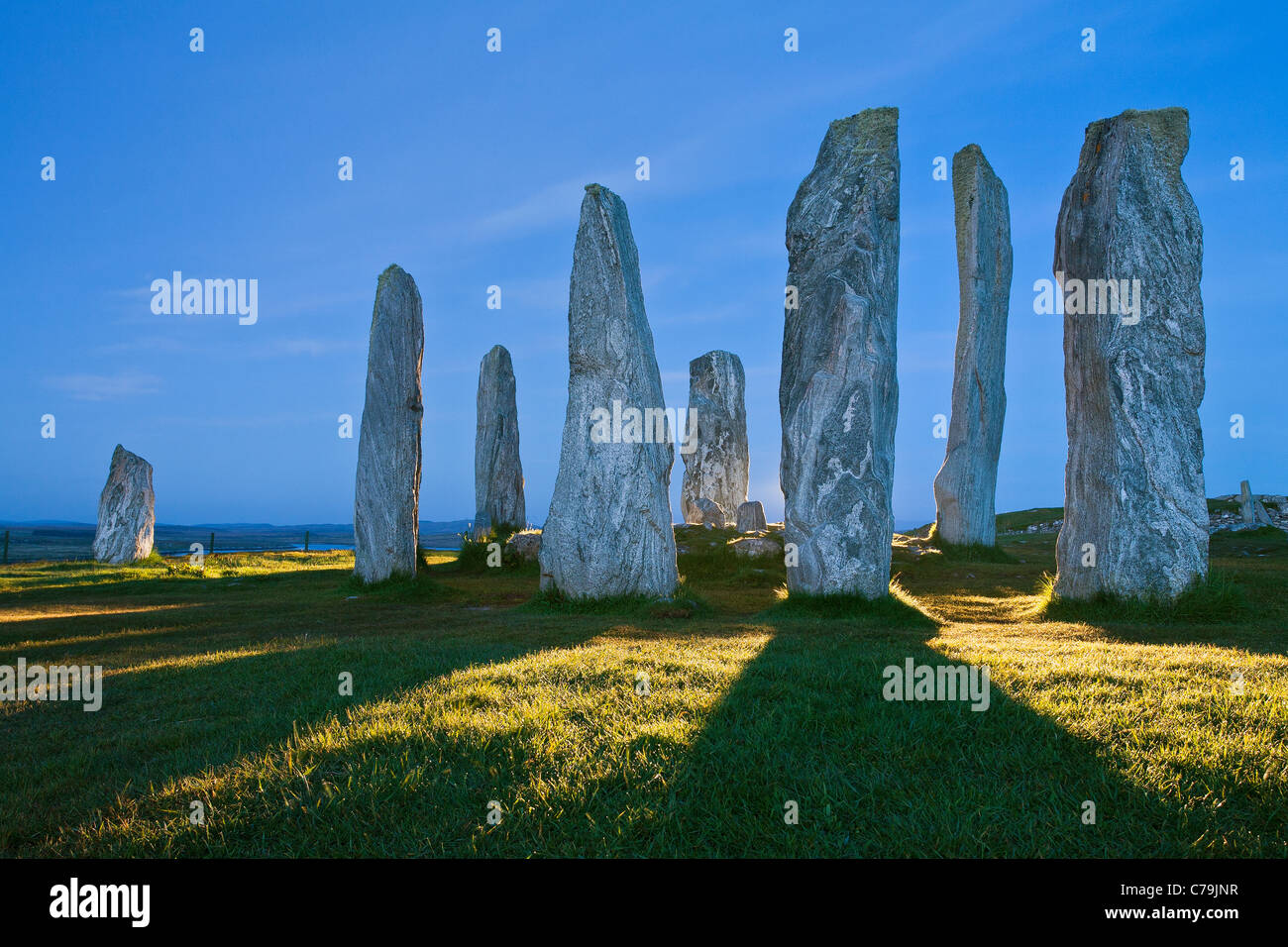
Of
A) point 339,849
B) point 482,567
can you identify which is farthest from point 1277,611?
point 482,567

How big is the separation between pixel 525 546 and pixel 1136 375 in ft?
39.5

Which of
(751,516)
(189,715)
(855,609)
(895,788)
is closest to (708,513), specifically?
(751,516)

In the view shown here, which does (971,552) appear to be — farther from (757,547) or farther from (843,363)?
(843,363)

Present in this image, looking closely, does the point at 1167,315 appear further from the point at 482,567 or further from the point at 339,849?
the point at 482,567

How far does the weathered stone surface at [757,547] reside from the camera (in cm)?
1443

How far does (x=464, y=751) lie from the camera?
396cm

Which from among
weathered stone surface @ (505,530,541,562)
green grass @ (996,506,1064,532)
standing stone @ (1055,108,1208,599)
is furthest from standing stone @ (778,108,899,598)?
green grass @ (996,506,1064,532)

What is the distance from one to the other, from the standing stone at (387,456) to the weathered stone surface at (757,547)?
6208 mm

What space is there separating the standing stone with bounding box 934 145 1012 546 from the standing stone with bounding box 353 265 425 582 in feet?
38.7

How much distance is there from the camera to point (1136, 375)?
9227 millimetres

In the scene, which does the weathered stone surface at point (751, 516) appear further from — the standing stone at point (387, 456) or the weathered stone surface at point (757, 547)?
the standing stone at point (387, 456)

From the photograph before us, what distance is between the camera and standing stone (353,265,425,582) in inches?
526

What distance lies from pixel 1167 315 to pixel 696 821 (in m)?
9.38

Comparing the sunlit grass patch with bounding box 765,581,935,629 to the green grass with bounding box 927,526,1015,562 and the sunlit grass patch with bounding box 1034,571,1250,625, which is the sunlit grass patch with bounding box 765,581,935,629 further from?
the green grass with bounding box 927,526,1015,562
